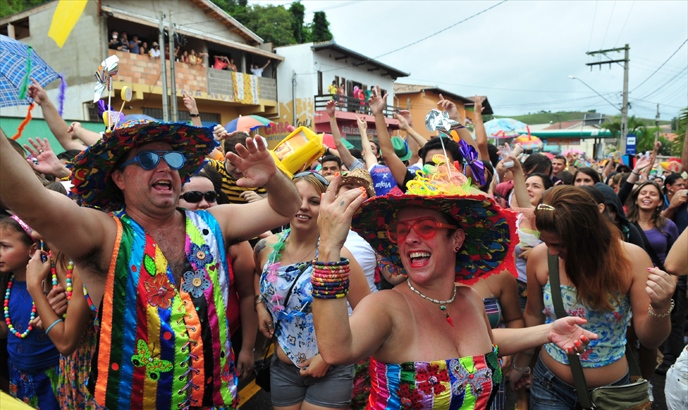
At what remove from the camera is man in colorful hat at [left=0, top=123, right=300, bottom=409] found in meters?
2.01

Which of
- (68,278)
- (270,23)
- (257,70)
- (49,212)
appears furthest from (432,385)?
(270,23)

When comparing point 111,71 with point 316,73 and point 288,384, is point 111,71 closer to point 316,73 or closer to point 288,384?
point 288,384

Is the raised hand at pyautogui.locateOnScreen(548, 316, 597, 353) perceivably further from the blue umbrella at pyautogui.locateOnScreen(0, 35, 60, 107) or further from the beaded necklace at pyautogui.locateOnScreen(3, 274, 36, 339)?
the blue umbrella at pyautogui.locateOnScreen(0, 35, 60, 107)

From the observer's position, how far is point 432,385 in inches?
72.4

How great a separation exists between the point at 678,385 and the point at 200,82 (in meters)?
20.4

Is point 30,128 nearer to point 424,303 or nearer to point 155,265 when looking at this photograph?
point 155,265

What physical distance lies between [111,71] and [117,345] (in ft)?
5.01

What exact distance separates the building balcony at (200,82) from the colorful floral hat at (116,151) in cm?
1579

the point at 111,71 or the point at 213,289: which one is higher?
the point at 111,71

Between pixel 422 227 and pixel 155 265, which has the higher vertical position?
pixel 422 227

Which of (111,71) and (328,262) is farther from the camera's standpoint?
(111,71)

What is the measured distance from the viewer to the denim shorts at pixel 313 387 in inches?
106

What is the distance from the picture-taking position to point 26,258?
9.55 ft

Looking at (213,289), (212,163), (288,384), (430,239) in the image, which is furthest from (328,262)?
(212,163)
